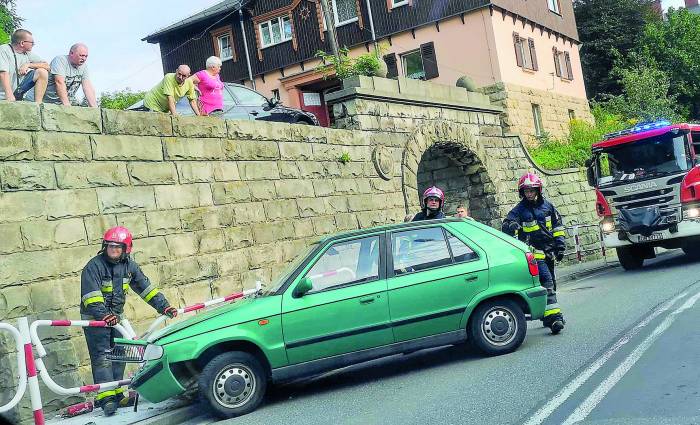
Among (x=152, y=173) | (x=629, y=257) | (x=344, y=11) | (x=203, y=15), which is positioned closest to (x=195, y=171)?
(x=152, y=173)

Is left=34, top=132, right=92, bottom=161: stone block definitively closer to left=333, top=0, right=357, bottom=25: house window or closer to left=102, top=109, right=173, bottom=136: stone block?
left=102, top=109, right=173, bottom=136: stone block

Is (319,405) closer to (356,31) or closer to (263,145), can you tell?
(263,145)

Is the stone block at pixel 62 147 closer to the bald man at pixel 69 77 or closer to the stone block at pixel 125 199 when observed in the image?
the stone block at pixel 125 199

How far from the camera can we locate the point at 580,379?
711 cm

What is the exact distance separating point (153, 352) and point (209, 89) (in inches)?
279

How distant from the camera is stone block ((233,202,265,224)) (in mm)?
12430

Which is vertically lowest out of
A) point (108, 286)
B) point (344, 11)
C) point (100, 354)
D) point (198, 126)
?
point (100, 354)

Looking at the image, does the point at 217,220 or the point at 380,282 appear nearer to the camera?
the point at 380,282

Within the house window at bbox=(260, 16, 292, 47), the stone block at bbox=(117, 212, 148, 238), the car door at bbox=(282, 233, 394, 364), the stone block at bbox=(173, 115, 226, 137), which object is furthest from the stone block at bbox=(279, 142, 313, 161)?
the house window at bbox=(260, 16, 292, 47)

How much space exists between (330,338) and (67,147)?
442 cm

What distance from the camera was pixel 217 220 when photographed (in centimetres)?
1203

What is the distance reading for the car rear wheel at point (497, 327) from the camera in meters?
8.59

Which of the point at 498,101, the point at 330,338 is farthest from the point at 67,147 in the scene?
the point at 498,101

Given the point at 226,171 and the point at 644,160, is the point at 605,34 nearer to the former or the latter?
the point at 644,160
